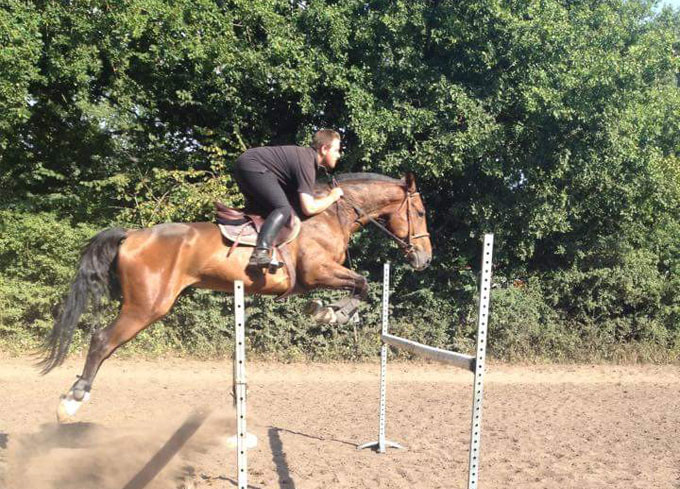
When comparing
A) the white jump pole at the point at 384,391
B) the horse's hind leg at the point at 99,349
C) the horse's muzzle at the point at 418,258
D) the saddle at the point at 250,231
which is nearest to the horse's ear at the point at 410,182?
the horse's muzzle at the point at 418,258

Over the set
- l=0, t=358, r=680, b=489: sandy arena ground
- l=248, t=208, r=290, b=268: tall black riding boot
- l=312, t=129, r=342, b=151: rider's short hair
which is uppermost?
l=312, t=129, r=342, b=151: rider's short hair

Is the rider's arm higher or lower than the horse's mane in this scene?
lower

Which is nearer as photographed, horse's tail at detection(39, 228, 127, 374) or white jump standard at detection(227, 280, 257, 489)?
white jump standard at detection(227, 280, 257, 489)

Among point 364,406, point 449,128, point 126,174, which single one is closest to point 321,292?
point 364,406

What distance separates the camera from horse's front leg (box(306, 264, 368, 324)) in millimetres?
4180

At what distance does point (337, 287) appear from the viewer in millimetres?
4281

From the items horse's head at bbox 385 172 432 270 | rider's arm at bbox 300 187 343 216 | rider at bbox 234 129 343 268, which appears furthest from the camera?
horse's head at bbox 385 172 432 270

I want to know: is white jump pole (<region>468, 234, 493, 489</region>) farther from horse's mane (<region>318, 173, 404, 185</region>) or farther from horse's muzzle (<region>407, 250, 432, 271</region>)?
horse's mane (<region>318, 173, 404, 185</region>)

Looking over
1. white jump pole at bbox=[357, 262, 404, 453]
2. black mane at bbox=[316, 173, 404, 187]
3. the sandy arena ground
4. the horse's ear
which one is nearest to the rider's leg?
black mane at bbox=[316, 173, 404, 187]

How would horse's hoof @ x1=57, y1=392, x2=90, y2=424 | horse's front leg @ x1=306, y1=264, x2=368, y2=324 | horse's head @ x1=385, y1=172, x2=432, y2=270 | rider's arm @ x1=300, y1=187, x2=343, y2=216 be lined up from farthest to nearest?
1. horse's head @ x1=385, y1=172, x2=432, y2=270
2. horse's front leg @ x1=306, y1=264, x2=368, y2=324
3. rider's arm @ x1=300, y1=187, x2=343, y2=216
4. horse's hoof @ x1=57, y1=392, x2=90, y2=424

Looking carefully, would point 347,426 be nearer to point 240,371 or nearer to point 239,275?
point 239,275

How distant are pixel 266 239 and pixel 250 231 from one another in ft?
0.59

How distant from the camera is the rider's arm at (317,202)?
4.07m

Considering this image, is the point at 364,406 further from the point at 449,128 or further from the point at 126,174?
the point at 126,174
